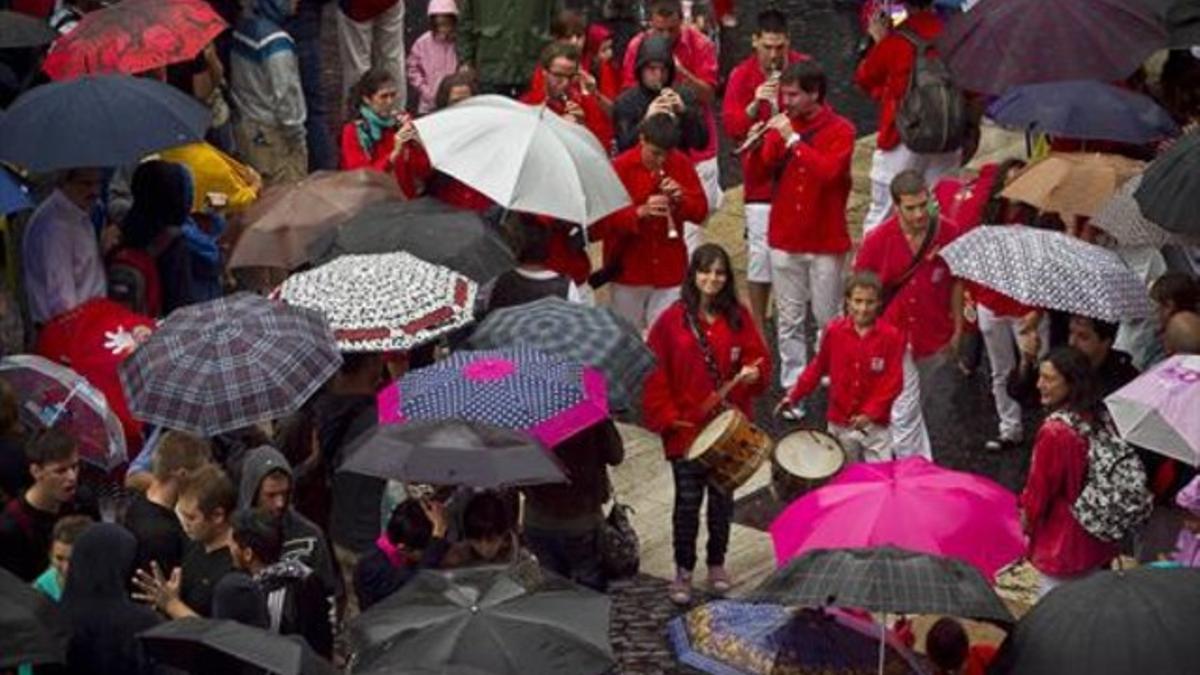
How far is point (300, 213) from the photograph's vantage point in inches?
503

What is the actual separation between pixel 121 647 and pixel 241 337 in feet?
7.46

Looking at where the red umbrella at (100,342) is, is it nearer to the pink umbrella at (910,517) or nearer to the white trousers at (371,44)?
the pink umbrella at (910,517)

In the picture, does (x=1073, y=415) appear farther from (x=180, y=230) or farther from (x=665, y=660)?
(x=180, y=230)

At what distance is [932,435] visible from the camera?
13.8 metres

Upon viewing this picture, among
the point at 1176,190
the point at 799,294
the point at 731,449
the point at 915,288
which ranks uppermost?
the point at 1176,190

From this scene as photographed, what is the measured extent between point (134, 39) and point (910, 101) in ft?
14.7

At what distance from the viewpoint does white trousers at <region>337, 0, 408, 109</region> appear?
16906 millimetres

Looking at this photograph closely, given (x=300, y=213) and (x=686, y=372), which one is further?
(x=300, y=213)

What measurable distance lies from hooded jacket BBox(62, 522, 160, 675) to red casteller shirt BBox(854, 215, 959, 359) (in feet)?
17.1

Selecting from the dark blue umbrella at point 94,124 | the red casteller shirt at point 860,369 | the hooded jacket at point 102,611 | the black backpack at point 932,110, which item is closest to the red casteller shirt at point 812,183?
the black backpack at point 932,110

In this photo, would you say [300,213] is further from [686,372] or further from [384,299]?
[686,372]

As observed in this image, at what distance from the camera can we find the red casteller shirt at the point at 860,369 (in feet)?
39.7

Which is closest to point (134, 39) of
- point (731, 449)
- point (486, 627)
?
point (731, 449)

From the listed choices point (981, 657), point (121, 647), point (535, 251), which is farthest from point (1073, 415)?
point (121, 647)
